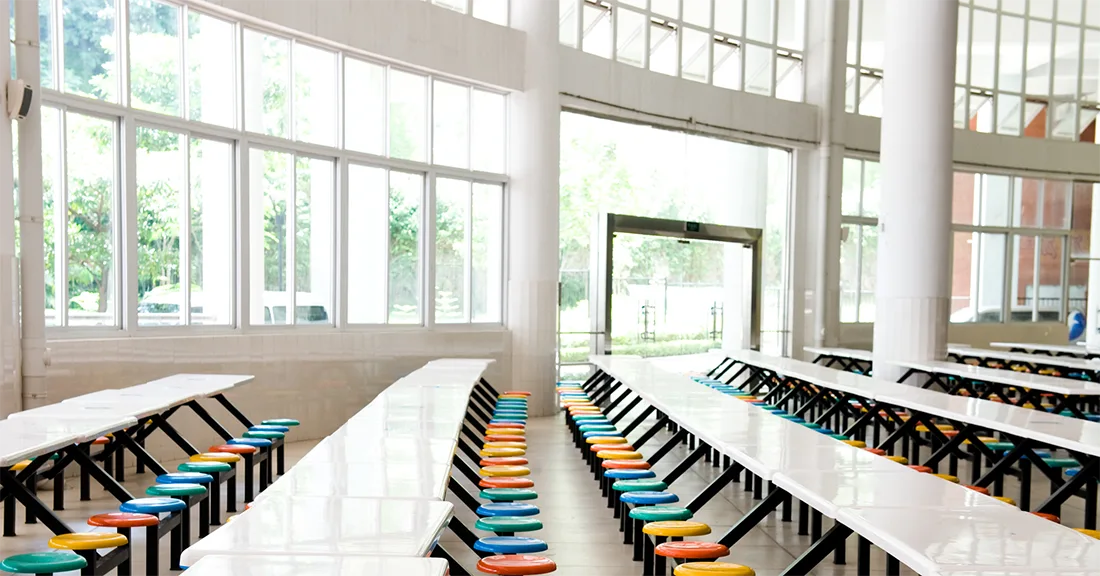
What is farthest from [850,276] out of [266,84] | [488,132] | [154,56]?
[154,56]

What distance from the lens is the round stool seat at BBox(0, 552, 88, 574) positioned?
2863mm

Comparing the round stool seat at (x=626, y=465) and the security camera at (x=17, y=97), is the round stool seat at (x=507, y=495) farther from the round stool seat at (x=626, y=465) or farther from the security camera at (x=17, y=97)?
the security camera at (x=17, y=97)

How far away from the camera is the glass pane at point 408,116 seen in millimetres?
9320

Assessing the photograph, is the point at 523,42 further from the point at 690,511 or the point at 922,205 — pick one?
the point at 690,511

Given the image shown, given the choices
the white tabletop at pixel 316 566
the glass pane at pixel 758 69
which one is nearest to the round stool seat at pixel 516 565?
the white tabletop at pixel 316 566

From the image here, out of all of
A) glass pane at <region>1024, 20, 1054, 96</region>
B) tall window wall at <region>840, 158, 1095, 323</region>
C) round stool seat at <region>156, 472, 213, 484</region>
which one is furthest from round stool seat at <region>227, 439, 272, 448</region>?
glass pane at <region>1024, 20, 1054, 96</region>

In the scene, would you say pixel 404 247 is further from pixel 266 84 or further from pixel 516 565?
pixel 516 565

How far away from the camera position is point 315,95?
8625 millimetres

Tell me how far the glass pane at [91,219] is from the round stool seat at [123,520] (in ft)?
12.0

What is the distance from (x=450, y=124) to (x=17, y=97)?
15.1 ft

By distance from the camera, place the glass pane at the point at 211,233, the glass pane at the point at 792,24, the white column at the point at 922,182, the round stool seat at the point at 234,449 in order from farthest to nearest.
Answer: the glass pane at the point at 792,24, the white column at the point at 922,182, the glass pane at the point at 211,233, the round stool seat at the point at 234,449

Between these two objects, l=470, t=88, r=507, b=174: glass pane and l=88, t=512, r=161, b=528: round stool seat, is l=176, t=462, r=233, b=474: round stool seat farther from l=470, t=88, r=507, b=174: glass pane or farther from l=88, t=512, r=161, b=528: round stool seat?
l=470, t=88, r=507, b=174: glass pane

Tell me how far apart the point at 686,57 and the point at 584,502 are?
792cm

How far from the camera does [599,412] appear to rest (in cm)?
732
